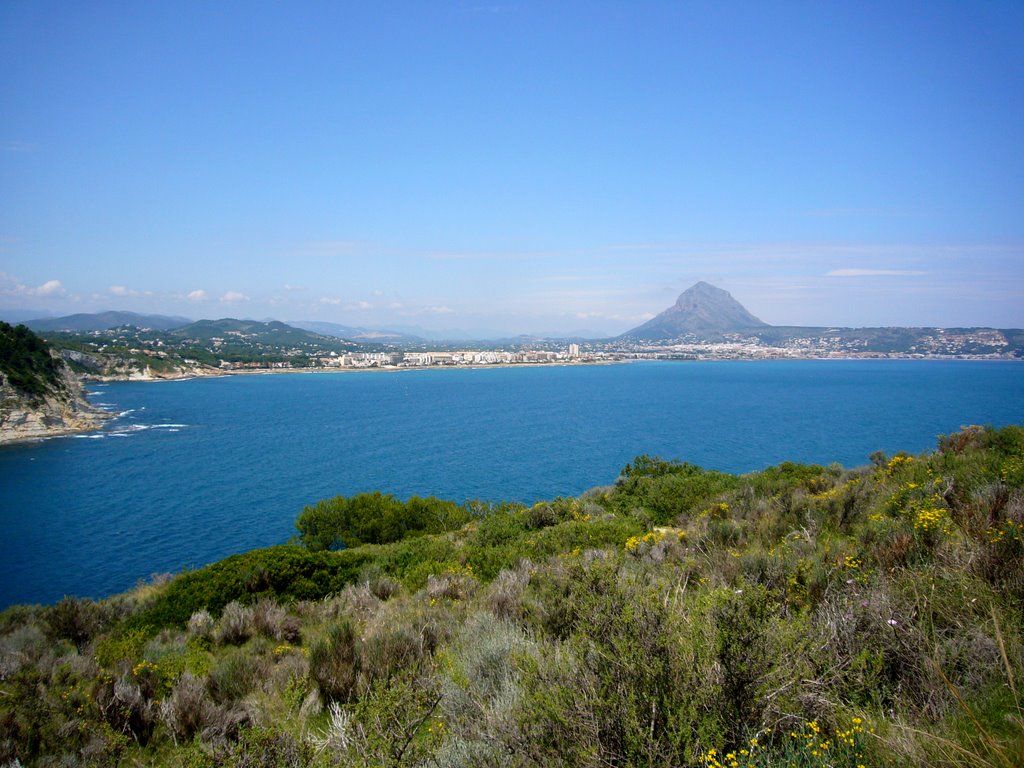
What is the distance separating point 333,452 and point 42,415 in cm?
3384

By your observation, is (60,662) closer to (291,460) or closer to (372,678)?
(372,678)

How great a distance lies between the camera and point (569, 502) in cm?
1791

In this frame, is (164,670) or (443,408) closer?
(164,670)

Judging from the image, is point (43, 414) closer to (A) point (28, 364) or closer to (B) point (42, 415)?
(B) point (42, 415)

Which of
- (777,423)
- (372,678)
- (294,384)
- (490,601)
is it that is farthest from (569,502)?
(294,384)

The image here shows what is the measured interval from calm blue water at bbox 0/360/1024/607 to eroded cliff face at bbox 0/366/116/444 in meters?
3.67

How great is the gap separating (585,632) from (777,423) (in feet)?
205

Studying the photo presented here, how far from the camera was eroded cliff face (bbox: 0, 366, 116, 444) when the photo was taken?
53.0 meters

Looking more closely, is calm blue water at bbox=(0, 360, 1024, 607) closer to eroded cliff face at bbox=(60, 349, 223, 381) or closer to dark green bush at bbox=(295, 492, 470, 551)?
dark green bush at bbox=(295, 492, 470, 551)

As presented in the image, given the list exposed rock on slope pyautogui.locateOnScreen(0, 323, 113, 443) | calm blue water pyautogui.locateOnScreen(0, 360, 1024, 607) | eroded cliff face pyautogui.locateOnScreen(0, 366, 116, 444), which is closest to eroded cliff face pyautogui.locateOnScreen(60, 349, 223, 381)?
calm blue water pyautogui.locateOnScreen(0, 360, 1024, 607)

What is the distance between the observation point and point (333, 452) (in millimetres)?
48531

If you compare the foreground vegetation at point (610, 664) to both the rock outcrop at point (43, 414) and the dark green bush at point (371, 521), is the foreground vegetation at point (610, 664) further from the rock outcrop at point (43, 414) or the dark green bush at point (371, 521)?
the rock outcrop at point (43, 414)

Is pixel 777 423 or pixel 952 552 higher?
pixel 952 552

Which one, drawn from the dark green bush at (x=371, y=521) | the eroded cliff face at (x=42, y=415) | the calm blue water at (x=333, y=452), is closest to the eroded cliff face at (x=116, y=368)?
the calm blue water at (x=333, y=452)
